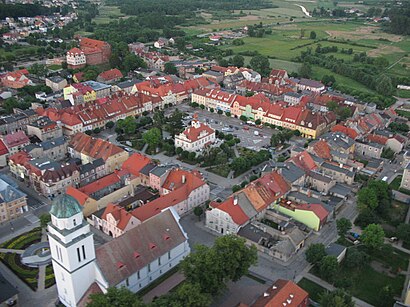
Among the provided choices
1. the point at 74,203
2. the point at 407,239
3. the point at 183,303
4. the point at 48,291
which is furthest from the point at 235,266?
the point at 407,239

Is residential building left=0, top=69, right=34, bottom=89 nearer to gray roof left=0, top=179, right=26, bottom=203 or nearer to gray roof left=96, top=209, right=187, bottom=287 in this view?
gray roof left=0, top=179, right=26, bottom=203

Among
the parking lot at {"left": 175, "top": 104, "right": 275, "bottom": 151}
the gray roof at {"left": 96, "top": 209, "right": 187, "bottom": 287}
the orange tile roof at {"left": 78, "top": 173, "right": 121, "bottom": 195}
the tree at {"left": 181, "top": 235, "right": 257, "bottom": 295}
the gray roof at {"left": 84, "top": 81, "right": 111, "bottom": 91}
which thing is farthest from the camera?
the gray roof at {"left": 84, "top": 81, "right": 111, "bottom": 91}

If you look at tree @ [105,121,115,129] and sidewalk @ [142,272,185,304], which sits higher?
tree @ [105,121,115,129]

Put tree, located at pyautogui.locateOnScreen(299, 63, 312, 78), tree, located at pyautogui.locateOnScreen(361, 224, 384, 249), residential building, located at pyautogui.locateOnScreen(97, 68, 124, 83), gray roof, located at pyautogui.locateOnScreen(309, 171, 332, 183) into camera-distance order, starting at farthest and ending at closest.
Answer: tree, located at pyautogui.locateOnScreen(299, 63, 312, 78) → residential building, located at pyautogui.locateOnScreen(97, 68, 124, 83) → gray roof, located at pyautogui.locateOnScreen(309, 171, 332, 183) → tree, located at pyautogui.locateOnScreen(361, 224, 384, 249)

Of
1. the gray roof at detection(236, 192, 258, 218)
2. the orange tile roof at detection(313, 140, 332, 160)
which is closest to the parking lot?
the orange tile roof at detection(313, 140, 332, 160)

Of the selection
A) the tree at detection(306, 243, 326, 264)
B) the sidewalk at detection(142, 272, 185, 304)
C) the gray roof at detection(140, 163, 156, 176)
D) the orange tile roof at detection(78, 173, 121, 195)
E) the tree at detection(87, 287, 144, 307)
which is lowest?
the sidewalk at detection(142, 272, 185, 304)

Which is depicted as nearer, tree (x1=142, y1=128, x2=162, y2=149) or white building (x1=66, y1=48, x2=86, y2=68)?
tree (x1=142, y1=128, x2=162, y2=149)
